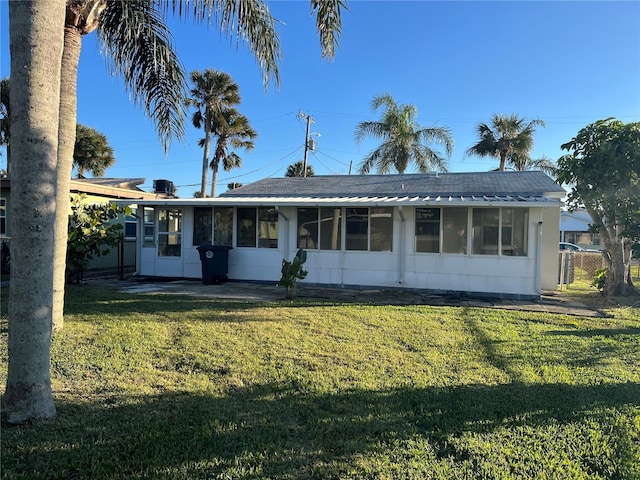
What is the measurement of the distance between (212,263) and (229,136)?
14.7 metres

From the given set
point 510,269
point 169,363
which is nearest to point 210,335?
point 169,363

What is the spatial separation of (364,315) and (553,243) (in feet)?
23.7

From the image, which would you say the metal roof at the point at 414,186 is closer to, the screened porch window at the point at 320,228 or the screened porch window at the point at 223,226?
the screened porch window at the point at 320,228

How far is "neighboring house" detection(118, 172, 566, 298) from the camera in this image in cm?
1037

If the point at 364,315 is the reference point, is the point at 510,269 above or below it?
above

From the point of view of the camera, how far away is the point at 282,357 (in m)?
5.12

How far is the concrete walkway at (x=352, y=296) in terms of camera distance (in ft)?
29.8

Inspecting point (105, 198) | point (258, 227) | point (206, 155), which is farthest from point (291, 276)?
point (206, 155)

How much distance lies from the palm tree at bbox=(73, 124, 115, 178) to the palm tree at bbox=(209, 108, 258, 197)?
21.4 ft

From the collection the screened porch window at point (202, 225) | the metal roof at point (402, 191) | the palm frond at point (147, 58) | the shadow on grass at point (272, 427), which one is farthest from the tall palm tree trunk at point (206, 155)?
the shadow on grass at point (272, 427)

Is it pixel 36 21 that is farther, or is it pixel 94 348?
pixel 94 348

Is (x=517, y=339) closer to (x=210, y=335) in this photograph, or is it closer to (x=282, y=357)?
(x=282, y=357)

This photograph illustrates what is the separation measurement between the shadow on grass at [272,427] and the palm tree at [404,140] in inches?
705

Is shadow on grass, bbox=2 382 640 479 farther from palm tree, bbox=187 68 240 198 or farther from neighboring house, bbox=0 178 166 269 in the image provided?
palm tree, bbox=187 68 240 198
